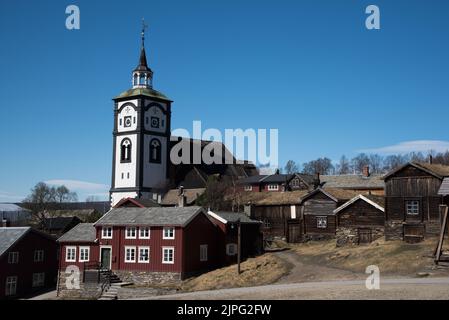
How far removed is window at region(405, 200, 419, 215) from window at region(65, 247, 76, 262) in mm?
30421

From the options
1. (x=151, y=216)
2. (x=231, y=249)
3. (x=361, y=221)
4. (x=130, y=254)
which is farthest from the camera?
(x=231, y=249)

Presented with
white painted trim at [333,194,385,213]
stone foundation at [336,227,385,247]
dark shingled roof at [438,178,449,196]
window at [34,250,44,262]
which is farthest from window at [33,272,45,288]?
dark shingled roof at [438,178,449,196]

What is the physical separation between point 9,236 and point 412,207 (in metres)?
38.2

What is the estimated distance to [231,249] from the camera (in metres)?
51.5

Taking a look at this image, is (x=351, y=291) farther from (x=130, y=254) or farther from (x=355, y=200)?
(x=130, y=254)

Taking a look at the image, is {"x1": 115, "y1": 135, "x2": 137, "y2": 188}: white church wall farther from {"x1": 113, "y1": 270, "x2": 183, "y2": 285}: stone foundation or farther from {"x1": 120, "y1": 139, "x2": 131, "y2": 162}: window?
{"x1": 113, "y1": 270, "x2": 183, "y2": 285}: stone foundation

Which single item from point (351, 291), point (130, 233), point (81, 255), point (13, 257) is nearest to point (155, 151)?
point (13, 257)

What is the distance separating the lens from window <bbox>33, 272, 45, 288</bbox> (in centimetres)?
5606

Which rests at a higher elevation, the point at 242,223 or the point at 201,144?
the point at 201,144

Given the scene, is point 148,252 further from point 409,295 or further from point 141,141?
point 141,141

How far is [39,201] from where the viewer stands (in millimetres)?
94000

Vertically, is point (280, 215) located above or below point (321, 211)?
below
